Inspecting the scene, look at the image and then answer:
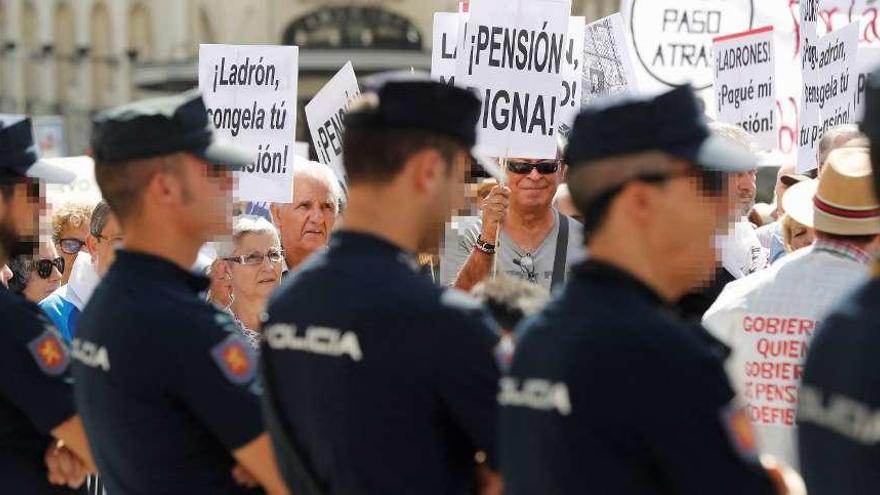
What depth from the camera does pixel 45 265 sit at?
7.62 meters

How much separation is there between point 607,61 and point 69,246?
125 inches

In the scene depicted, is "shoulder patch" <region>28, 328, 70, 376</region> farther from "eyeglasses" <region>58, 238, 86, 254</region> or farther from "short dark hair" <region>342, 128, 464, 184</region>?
"eyeglasses" <region>58, 238, 86, 254</region>

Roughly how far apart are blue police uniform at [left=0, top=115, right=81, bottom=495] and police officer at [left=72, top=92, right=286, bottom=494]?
328 millimetres

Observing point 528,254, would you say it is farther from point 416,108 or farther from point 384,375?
point 384,375

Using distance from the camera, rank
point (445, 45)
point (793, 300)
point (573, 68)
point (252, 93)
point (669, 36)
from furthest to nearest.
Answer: point (669, 36), point (252, 93), point (445, 45), point (573, 68), point (793, 300)

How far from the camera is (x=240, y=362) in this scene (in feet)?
13.3

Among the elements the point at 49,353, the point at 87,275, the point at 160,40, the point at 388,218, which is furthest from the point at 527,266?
the point at 160,40

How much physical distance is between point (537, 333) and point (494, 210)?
12.5 ft

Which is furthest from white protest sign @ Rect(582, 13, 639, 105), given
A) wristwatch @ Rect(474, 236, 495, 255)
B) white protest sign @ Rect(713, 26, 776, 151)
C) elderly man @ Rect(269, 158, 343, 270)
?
wristwatch @ Rect(474, 236, 495, 255)

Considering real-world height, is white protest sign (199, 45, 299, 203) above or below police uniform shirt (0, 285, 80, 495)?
above

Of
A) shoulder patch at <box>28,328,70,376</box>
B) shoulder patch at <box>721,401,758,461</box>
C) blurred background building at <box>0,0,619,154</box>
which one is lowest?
blurred background building at <box>0,0,619,154</box>

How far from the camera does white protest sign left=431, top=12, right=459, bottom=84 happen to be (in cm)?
899

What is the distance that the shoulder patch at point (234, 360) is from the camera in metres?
4.01

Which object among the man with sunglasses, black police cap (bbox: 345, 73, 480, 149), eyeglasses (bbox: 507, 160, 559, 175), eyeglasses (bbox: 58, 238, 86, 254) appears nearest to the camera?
black police cap (bbox: 345, 73, 480, 149)
